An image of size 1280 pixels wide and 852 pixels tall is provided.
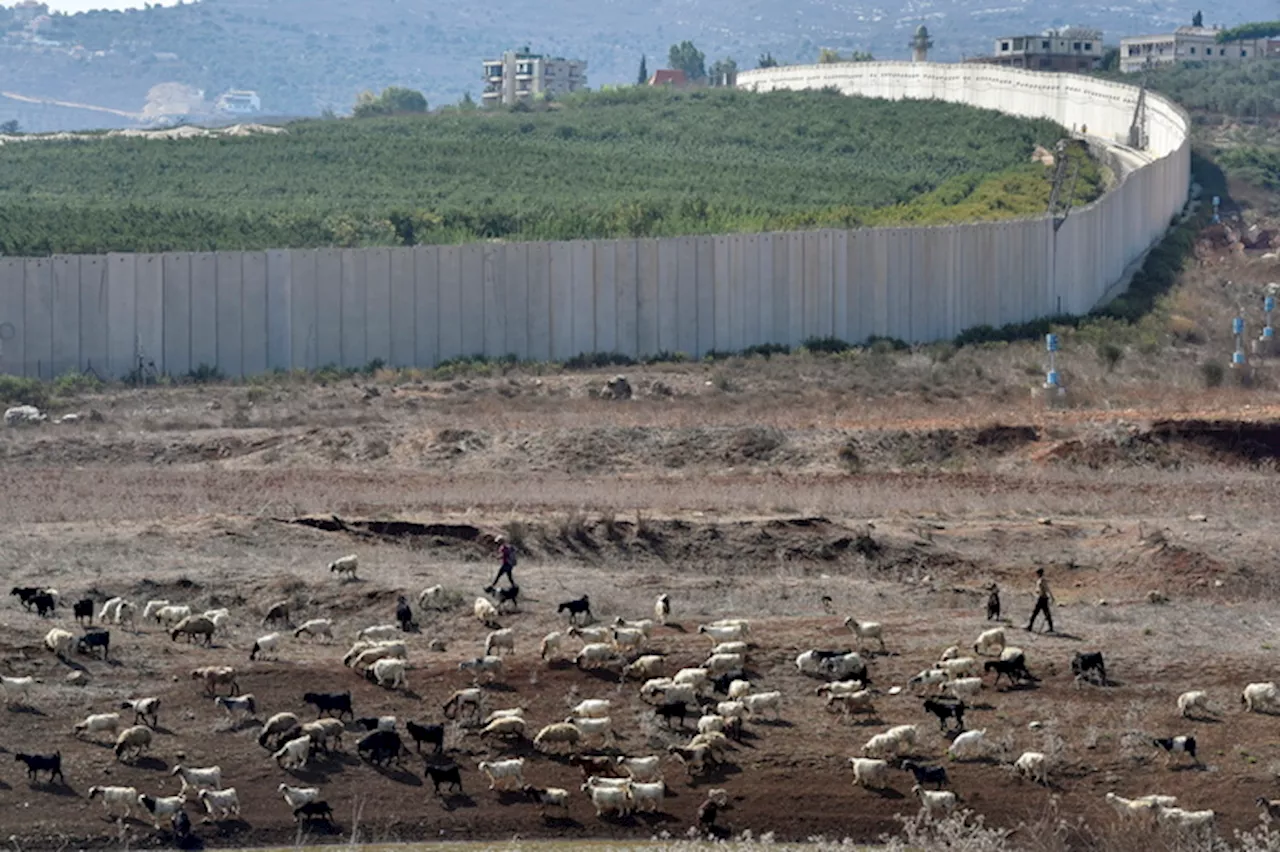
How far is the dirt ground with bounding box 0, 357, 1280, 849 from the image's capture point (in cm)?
1973

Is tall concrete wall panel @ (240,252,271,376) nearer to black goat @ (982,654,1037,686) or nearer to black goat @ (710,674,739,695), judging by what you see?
black goat @ (710,674,739,695)

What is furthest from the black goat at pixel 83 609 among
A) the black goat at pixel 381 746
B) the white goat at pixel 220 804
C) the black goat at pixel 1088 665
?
the black goat at pixel 1088 665

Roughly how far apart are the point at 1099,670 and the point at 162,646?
9.37 m

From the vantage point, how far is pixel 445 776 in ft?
63.8

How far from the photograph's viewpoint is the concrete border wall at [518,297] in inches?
1775

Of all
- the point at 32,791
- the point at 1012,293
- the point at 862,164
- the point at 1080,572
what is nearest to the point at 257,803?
the point at 32,791

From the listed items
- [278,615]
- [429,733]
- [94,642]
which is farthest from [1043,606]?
[94,642]

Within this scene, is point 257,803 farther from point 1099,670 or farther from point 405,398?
point 405,398

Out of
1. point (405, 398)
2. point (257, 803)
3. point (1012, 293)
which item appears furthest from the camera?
point (1012, 293)

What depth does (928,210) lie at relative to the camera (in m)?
65.1

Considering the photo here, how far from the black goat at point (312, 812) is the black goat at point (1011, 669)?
6.87 m

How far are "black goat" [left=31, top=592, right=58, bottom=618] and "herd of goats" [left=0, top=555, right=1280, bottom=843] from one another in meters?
0.02

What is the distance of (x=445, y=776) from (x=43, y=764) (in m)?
3.40

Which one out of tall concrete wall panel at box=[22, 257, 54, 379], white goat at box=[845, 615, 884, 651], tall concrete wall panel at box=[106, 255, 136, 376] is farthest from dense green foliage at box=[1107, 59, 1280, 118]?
white goat at box=[845, 615, 884, 651]
